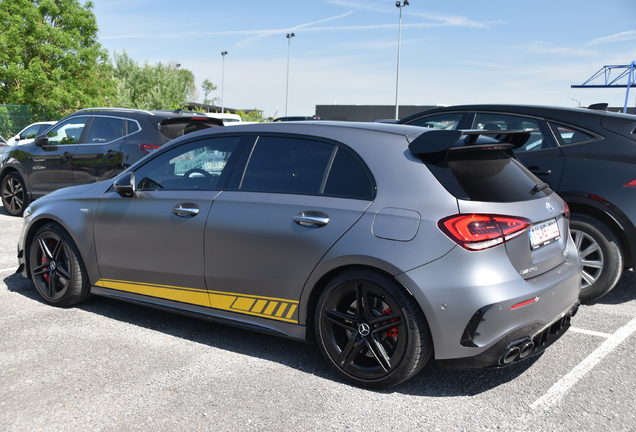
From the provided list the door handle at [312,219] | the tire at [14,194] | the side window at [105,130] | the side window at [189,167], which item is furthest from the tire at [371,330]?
the tire at [14,194]

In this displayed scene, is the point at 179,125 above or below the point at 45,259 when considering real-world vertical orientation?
above

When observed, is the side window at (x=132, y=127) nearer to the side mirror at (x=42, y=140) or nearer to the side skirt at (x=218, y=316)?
the side mirror at (x=42, y=140)

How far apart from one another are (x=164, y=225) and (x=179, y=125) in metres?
4.73

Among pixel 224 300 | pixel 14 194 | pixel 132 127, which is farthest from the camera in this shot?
pixel 14 194

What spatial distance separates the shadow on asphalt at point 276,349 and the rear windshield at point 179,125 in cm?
361

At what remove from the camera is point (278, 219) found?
3424 mm

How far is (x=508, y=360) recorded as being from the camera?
2.97 metres

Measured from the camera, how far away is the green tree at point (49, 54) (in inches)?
1281

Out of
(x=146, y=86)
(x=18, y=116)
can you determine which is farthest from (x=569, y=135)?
(x=146, y=86)

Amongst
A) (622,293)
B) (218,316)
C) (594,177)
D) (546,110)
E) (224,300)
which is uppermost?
(546,110)

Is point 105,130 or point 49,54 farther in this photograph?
point 49,54

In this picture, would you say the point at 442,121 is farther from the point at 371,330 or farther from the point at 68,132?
the point at 68,132

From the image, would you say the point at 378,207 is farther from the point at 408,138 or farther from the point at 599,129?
the point at 599,129

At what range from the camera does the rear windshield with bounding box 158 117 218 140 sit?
26.8 feet
